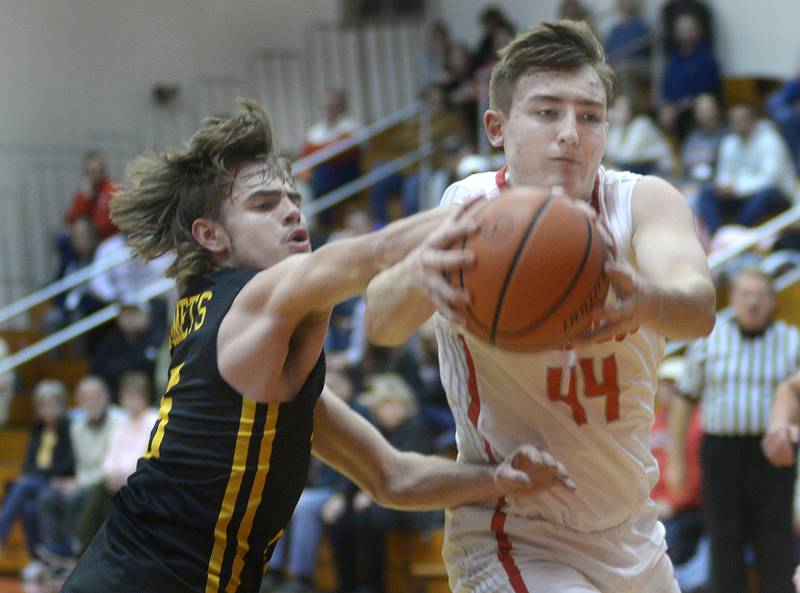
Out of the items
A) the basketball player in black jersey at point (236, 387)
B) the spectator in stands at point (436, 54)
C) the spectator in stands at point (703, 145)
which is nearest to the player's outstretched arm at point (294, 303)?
the basketball player in black jersey at point (236, 387)

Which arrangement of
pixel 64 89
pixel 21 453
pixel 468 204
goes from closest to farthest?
1. pixel 468 204
2. pixel 21 453
3. pixel 64 89

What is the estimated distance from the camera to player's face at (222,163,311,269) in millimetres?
3539

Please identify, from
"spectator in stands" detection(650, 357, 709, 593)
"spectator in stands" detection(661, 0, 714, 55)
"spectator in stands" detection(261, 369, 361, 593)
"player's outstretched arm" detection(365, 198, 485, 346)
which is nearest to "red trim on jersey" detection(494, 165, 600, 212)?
"player's outstretched arm" detection(365, 198, 485, 346)

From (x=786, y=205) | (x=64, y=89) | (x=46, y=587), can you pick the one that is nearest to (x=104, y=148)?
(x=64, y=89)

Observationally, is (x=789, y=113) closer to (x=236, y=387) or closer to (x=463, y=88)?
(x=463, y=88)

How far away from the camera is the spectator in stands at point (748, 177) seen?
9.04m

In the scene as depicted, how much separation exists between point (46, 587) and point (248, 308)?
6.85 m

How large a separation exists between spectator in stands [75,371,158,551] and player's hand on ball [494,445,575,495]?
5.92 metres

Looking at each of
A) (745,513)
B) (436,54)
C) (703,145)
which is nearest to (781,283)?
(703,145)

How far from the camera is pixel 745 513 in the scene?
638 cm

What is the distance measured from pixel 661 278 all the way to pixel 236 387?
1.07m

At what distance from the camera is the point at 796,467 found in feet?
21.0

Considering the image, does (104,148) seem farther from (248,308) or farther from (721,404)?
(248,308)

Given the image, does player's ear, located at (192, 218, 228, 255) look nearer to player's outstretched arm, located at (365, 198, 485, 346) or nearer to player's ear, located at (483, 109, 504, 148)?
player's outstretched arm, located at (365, 198, 485, 346)
